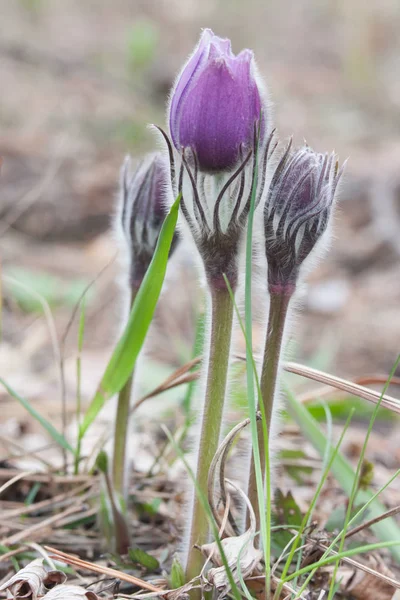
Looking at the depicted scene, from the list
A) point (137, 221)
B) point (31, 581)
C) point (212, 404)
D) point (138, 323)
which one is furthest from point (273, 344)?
point (31, 581)

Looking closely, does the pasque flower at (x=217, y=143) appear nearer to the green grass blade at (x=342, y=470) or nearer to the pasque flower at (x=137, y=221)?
the pasque flower at (x=137, y=221)

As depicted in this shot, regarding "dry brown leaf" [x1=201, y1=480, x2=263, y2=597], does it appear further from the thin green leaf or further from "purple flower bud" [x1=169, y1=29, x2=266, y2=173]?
"purple flower bud" [x1=169, y1=29, x2=266, y2=173]

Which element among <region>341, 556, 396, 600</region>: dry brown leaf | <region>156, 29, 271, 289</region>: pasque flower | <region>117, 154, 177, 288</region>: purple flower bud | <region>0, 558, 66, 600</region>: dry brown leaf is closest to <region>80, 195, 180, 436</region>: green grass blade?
<region>156, 29, 271, 289</region>: pasque flower

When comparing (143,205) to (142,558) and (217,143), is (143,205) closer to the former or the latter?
(217,143)

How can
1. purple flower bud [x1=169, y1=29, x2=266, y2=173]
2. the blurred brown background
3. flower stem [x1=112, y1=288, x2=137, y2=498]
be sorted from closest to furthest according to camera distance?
1. purple flower bud [x1=169, y1=29, x2=266, y2=173]
2. flower stem [x1=112, y1=288, x2=137, y2=498]
3. the blurred brown background

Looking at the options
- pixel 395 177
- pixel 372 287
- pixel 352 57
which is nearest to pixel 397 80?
pixel 352 57

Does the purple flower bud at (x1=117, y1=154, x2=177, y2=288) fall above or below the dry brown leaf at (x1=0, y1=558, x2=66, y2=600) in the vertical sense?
above

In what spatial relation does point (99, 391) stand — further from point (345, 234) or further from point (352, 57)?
point (352, 57)
